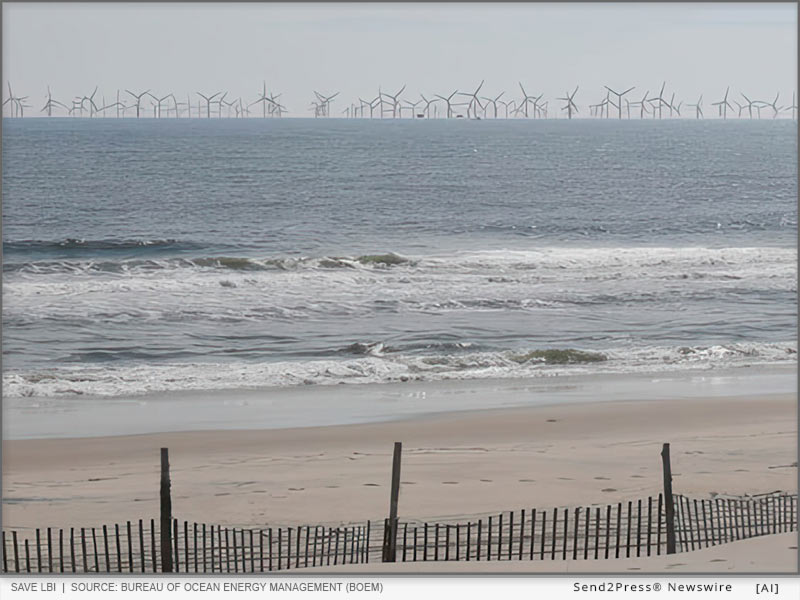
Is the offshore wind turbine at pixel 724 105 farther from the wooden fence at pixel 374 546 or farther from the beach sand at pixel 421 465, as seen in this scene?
the wooden fence at pixel 374 546

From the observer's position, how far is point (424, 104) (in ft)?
34.3

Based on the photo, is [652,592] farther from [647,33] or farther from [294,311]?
[294,311]

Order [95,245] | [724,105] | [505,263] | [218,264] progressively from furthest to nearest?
1. [95,245]
2. [218,264]
3. [505,263]
4. [724,105]

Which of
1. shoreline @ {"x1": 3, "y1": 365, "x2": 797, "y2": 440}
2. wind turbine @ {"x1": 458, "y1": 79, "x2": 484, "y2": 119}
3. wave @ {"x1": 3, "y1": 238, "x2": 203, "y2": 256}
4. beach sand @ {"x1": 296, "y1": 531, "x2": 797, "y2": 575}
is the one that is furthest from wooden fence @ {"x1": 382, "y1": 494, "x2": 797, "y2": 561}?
wave @ {"x1": 3, "y1": 238, "x2": 203, "y2": 256}

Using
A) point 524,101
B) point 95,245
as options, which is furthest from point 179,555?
point 95,245

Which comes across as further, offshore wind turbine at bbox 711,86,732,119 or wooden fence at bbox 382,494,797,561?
offshore wind turbine at bbox 711,86,732,119

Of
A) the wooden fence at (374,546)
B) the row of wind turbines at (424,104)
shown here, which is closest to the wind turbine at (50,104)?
the row of wind turbines at (424,104)

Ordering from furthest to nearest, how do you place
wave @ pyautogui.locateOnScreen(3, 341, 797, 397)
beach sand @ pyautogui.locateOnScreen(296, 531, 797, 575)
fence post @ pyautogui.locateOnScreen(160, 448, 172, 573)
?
wave @ pyautogui.locateOnScreen(3, 341, 797, 397), fence post @ pyautogui.locateOnScreen(160, 448, 172, 573), beach sand @ pyautogui.locateOnScreen(296, 531, 797, 575)

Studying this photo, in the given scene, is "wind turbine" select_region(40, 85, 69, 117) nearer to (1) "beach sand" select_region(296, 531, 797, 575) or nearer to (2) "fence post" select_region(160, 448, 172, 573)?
(2) "fence post" select_region(160, 448, 172, 573)

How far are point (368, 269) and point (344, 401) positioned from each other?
5.98 m

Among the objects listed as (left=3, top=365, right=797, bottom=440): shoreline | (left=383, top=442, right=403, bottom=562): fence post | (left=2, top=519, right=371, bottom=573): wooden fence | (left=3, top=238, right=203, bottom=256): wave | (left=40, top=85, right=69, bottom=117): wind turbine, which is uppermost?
(left=40, top=85, right=69, bottom=117): wind turbine

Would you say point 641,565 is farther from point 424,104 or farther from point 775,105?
point 424,104

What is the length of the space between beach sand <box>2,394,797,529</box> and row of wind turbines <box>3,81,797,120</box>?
272 centimetres

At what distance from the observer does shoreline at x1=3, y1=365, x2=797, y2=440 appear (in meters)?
9.38
